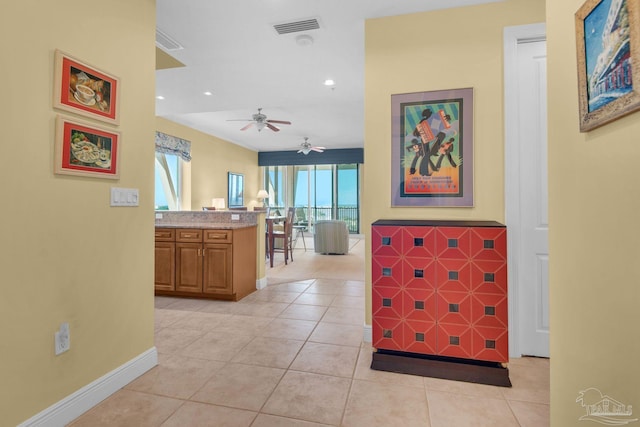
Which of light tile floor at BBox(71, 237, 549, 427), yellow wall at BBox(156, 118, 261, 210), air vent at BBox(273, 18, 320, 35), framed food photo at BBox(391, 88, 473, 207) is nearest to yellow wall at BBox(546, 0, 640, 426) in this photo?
light tile floor at BBox(71, 237, 549, 427)

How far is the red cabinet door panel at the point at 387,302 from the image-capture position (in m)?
2.10

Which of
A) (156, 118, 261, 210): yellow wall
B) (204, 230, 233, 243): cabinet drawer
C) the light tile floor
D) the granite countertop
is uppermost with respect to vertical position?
(156, 118, 261, 210): yellow wall

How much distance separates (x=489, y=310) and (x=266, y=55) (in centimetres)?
304

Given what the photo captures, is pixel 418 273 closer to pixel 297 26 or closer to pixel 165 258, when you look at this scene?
pixel 297 26

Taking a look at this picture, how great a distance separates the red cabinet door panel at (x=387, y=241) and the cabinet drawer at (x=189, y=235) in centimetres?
235

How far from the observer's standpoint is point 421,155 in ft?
7.89

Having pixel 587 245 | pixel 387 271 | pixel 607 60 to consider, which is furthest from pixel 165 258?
pixel 607 60

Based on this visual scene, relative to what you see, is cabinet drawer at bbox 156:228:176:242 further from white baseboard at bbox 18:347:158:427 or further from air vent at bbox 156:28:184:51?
air vent at bbox 156:28:184:51

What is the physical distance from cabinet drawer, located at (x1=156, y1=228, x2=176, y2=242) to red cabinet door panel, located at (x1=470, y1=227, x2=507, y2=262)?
10.7ft

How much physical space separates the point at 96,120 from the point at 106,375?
148cm

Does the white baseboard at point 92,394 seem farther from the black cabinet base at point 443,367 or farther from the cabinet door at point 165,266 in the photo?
the cabinet door at point 165,266

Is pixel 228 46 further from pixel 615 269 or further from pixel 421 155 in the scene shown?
pixel 615 269

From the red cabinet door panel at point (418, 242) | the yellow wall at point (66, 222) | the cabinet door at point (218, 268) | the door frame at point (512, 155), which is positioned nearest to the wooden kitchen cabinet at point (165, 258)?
the cabinet door at point (218, 268)

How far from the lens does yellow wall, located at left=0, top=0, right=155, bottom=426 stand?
135 centimetres
